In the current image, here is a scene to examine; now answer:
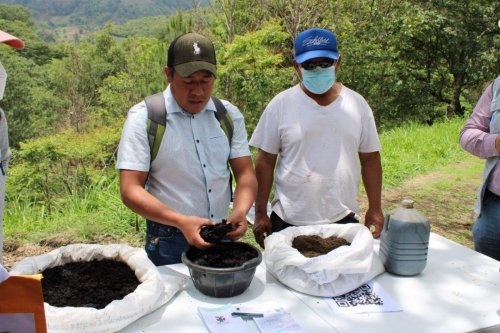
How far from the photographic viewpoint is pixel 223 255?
173 centimetres

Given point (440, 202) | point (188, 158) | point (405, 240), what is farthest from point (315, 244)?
point (440, 202)

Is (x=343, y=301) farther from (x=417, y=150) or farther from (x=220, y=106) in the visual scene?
(x=417, y=150)

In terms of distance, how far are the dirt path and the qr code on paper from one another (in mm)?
2768

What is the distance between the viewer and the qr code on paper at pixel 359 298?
65.7 inches

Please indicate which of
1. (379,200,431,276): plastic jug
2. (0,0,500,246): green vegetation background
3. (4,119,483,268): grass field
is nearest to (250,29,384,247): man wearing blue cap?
(379,200,431,276): plastic jug

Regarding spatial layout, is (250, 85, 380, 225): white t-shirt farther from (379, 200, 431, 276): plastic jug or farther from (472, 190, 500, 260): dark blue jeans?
(472, 190, 500, 260): dark blue jeans

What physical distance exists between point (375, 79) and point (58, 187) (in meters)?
8.41

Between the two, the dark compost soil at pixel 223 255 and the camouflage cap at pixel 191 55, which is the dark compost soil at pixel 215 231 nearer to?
the dark compost soil at pixel 223 255

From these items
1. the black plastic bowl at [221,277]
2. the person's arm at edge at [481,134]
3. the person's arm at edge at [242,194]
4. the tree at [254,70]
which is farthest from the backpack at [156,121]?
the tree at [254,70]

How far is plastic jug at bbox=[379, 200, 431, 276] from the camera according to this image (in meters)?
1.79

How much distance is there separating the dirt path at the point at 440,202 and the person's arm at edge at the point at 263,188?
2.17m

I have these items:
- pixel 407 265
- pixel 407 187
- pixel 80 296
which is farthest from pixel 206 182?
pixel 407 187

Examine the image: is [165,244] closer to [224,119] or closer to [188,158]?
[188,158]

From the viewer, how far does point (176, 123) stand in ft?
6.38
